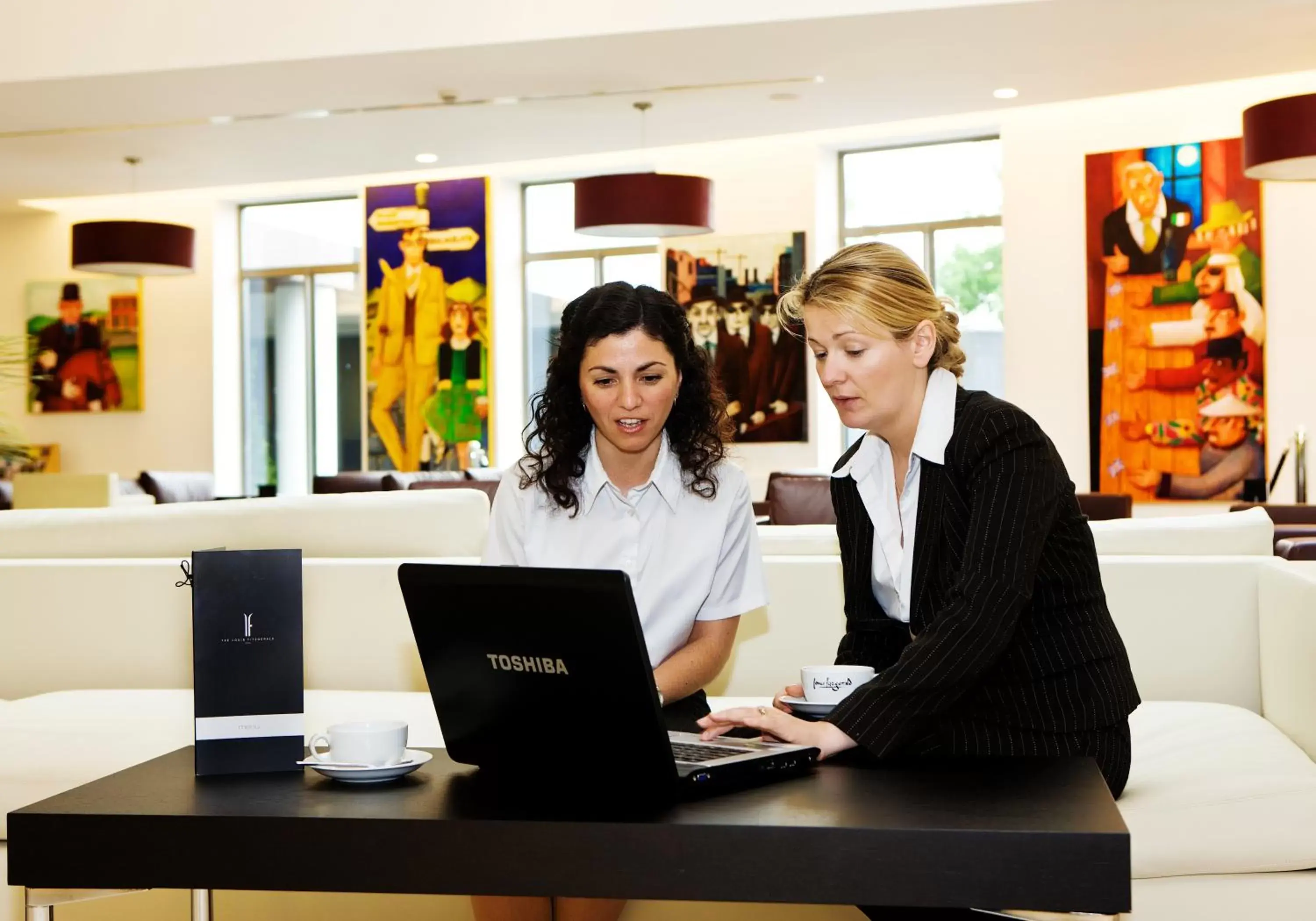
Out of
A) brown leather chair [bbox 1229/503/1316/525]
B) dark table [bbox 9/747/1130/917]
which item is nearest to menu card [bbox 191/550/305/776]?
dark table [bbox 9/747/1130/917]

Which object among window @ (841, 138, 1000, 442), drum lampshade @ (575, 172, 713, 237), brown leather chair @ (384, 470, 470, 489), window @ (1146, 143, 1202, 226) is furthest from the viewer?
window @ (841, 138, 1000, 442)

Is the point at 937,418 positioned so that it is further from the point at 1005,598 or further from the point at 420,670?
the point at 420,670

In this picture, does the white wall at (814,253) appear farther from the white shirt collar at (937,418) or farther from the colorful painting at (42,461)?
the white shirt collar at (937,418)

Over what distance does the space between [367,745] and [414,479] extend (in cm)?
721

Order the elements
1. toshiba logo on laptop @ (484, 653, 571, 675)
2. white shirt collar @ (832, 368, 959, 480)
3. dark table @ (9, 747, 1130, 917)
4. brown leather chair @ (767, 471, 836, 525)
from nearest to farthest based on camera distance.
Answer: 1. dark table @ (9, 747, 1130, 917)
2. toshiba logo on laptop @ (484, 653, 571, 675)
3. white shirt collar @ (832, 368, 959, 480)
4. brown leather chair @ (767, 471, 836, 525)

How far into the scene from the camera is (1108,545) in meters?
2.96

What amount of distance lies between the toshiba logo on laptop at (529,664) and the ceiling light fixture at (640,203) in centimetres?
642

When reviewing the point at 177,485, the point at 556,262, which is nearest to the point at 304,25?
the point at 177,485

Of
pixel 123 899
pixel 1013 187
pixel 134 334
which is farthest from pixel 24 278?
pixel 123 899

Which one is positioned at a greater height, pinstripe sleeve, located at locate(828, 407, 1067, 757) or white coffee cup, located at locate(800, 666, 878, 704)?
pinstripe sleeve, located at locate(828, 407, 1067, 757)

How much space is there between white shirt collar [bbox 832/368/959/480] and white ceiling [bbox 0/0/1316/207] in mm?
5129

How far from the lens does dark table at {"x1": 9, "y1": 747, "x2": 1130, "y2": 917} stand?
1191 millimetres

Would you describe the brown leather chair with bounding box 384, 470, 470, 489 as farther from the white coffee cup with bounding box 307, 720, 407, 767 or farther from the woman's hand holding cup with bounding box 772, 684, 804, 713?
the white coffee cup with bounding box 307, 720, 407, 767

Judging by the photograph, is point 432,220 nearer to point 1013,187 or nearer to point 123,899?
point 1013,187
